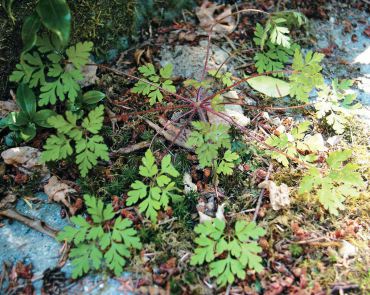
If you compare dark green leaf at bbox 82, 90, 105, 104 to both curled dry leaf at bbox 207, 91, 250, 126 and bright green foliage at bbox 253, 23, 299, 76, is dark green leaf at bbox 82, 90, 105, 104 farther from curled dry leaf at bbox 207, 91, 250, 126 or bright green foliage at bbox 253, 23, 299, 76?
bright green foliage at bbox 253, 23, 299, 76

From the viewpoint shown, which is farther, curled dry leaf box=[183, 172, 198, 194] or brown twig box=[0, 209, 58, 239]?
curled dry leaf box=[183, 172, 198, 194]

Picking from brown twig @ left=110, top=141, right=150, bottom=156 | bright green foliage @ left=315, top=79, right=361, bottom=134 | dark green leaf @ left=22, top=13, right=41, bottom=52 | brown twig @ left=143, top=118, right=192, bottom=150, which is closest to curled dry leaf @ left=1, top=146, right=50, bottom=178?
brown twig @ left=110, top=141, right=150, bottom=156

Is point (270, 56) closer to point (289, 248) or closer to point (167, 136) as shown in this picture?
point (167, 136)

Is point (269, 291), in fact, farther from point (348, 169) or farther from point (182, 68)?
point (182, 68)

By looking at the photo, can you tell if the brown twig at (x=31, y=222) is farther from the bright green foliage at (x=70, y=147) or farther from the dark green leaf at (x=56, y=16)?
the dark green leaf at (x=56, y=16)

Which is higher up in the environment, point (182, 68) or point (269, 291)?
point (182, 68)

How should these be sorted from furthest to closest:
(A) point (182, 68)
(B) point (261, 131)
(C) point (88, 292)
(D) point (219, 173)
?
(A) point (182, 68) → (B) point (261, 131) → (D) point (219, 173) → (C) point (88, 292)

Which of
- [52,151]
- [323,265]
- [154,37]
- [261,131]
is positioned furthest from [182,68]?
[323,265]
